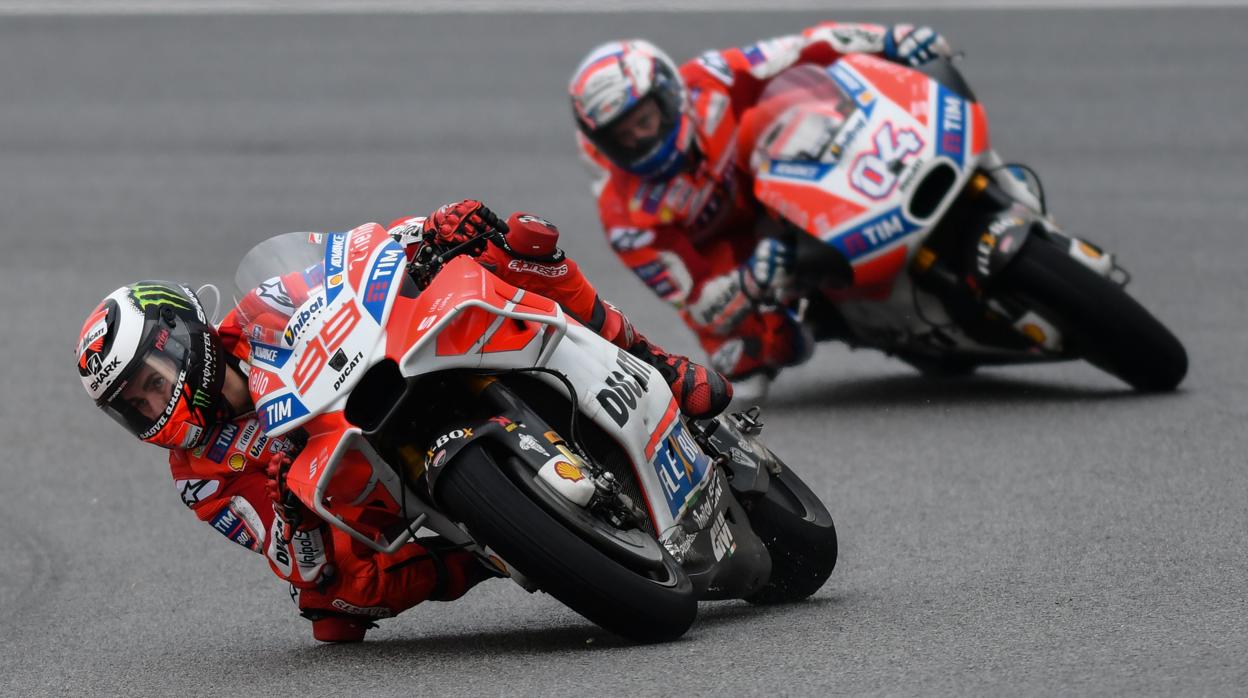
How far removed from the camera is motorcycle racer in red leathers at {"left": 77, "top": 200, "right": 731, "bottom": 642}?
4.91m

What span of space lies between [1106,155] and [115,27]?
1004 centimetres

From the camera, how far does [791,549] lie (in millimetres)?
5578

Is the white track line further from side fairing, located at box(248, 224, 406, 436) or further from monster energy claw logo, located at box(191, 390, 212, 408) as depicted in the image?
monster energy claw logo, located at box(191, 390, 212, 408)

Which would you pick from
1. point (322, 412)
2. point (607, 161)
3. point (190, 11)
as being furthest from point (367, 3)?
point (322, 412)

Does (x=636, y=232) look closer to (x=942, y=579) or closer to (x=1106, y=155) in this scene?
(x=942, y=579)

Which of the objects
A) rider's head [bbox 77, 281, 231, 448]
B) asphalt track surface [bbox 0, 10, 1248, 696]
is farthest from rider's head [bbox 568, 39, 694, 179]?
rider's head [bbox 77, 281, 231, 448]

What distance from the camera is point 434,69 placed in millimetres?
17094

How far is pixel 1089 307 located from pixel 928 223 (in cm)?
80

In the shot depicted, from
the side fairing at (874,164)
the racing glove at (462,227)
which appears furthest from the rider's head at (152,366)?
the side fairing at (874,164)

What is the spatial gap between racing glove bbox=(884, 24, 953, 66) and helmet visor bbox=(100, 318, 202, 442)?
458 centimetres

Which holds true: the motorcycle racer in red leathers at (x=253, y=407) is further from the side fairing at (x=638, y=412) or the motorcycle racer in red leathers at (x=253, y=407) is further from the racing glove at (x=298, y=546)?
the side fairing at (x=638, y=412)

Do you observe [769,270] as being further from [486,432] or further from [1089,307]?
[486,432]

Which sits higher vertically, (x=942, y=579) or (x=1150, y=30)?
(x=942, y=579)

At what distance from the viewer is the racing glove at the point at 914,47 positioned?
8.60 m
